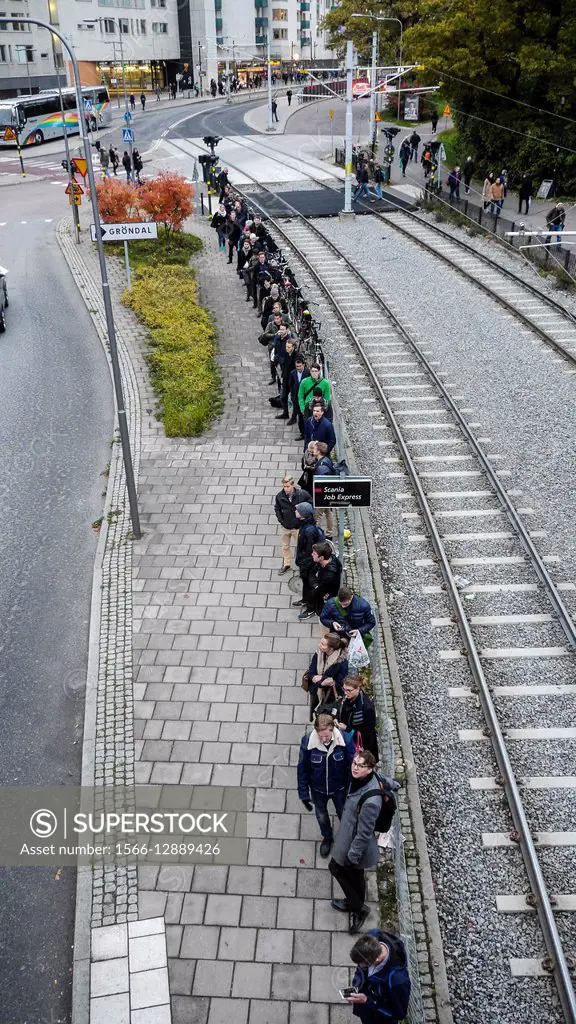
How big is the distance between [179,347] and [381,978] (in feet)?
52.5

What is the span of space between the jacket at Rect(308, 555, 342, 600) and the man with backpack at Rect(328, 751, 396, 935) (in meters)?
3.29

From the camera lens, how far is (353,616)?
29.6 ft

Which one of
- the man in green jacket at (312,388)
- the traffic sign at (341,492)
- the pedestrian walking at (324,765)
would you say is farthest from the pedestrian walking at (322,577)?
the man in green jacket at (312,388)

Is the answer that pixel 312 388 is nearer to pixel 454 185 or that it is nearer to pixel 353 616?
pixel 353 616

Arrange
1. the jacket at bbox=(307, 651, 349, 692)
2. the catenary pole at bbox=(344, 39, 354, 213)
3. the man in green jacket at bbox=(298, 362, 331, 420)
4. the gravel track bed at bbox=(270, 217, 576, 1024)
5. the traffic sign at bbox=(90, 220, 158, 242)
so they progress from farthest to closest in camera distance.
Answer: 1. the catenary pole at bbox=(344, 39, 354, 213)
2. the traffic sign at bbox=(90, 220, 158, 242)
3. the man in green jacket at bbox=(298, 362, 331, 420)
4. the jacket at bbox=(307, 651, 349, 692)
5. the gravel track bed at bbox=(270, 217, 576, 1024)

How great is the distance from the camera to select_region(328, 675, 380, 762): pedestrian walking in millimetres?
7652

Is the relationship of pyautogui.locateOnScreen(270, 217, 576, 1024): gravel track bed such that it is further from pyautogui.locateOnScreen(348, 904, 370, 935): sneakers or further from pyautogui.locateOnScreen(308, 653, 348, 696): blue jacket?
pyautogui.locateOnScreen(308, 653, 348, 696): blue jacket

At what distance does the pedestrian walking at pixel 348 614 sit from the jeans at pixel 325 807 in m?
1.89

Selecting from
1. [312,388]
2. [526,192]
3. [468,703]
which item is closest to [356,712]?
[468,703]

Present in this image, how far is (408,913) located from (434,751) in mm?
2203

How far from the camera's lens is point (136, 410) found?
17.2 m

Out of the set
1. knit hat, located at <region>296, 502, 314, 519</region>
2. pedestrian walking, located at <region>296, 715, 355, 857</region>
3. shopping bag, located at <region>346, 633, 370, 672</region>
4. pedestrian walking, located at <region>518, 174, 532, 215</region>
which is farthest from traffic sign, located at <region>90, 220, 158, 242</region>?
pedestrian walking, located at <region>518, 174, 532, 215</region>

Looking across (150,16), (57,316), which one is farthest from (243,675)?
(150,16)

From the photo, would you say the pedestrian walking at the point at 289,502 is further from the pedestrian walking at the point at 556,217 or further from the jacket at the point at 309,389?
the pedestrian walking at the point at 556,217
